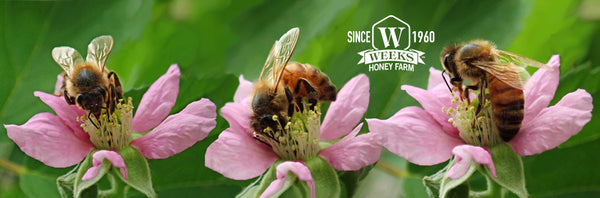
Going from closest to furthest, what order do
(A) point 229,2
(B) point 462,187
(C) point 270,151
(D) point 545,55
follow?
1. (B) point 462,187
2. (C) point 270,151
3. (D) point 545,55
4. (A) point 229,2

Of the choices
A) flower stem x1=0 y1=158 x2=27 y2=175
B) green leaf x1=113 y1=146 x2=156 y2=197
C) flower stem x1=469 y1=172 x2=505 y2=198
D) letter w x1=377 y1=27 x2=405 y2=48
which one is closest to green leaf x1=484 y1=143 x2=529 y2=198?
flower stem x1=469 y1=172 x2=505 y2=198

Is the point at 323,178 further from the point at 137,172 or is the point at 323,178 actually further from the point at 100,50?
the point at 100,50

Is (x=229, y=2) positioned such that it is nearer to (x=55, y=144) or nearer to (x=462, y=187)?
(x=55, y=144)

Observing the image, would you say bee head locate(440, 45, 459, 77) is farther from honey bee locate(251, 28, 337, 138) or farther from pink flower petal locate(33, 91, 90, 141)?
pink flower petal locate(33, 91, 90, 141)

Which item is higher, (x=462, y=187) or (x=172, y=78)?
(x=172, y=78)

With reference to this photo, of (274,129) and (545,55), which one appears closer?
(274,129)

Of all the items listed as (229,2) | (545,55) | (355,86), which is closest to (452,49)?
(355,86)
